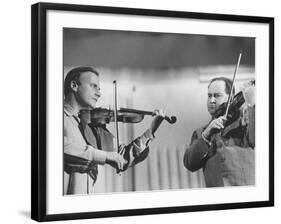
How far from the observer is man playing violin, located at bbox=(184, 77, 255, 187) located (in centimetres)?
218

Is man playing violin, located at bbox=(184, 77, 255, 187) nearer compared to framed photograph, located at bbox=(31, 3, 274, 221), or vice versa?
framed photograph, located at bbox=(31, 3, 274, 221)

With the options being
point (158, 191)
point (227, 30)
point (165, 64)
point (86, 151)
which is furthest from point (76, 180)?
point (227, 30)

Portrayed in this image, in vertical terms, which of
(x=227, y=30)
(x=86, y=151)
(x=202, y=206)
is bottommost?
(x=202, y=206)

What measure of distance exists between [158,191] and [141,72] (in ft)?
0.99

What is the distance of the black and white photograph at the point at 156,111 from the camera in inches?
80.1

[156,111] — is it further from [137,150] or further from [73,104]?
[73,104]

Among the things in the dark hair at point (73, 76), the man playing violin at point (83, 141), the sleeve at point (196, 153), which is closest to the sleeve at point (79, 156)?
the man playing violin at point (83, 141)

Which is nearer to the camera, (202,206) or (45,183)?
(45,183)

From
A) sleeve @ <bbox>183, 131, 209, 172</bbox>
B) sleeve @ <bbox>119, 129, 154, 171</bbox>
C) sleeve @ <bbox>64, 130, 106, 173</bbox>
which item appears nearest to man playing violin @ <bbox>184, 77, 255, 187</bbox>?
sleeve @ <bbox>183, 131, 209, 172</bbox>

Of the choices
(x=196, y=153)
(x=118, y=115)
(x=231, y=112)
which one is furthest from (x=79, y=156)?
(x=231, y=112)

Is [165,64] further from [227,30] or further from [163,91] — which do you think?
[227,30]

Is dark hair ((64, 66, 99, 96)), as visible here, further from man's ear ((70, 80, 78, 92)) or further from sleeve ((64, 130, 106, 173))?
sleeve ((64, 130, 106, 173))

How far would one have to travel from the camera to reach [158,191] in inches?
83.5

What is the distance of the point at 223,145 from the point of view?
2203 mm
